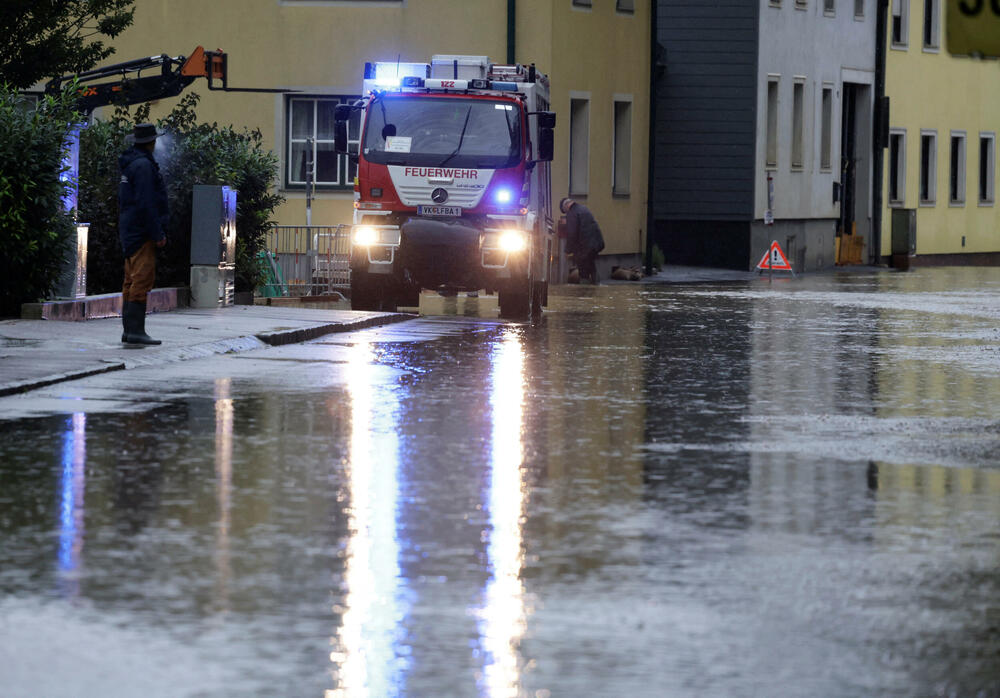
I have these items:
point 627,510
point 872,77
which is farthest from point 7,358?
point 872,77

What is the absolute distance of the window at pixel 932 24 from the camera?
5738 centimetres

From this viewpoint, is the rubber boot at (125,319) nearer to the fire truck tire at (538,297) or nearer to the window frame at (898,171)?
the fire truck tire at (538,297)

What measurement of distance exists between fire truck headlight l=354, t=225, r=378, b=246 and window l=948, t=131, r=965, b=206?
120 ft

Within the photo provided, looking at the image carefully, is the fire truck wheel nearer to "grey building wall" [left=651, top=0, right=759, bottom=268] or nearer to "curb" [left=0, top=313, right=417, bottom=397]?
"curb" [left=0, top=313, right=417, bottom=397]

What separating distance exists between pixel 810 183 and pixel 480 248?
2694cm

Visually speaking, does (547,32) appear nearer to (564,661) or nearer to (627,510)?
(627,510)

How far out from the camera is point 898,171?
185 ft

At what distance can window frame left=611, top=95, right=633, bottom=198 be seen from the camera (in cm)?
4191

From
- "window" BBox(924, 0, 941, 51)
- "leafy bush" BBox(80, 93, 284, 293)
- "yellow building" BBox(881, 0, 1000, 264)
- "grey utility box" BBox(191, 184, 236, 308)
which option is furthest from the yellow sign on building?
"window" BBox(924, 0, 941, 51)

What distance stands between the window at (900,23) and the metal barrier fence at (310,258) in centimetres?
2770

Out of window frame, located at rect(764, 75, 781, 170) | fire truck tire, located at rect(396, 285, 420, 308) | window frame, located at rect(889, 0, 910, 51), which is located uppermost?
window frame, located at rect(889, 0, 910, 51)

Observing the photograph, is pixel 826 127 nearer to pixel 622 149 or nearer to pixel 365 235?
pixel 622 149

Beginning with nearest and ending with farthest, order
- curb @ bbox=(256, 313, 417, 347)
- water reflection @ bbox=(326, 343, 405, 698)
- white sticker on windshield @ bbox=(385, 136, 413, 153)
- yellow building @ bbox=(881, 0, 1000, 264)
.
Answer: water reflection @ bbox=(326, 343, 405, 698) → curb @ bbox=(256, 313, 417, 347) → white sticker on windshield @ bbox=(385, 136, 413, 153) → yellow building @ bbox=(881, 0, 1000, 264)

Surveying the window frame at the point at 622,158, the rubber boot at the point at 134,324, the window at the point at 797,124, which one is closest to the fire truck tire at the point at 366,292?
the rubber boot at the point at 134,324
